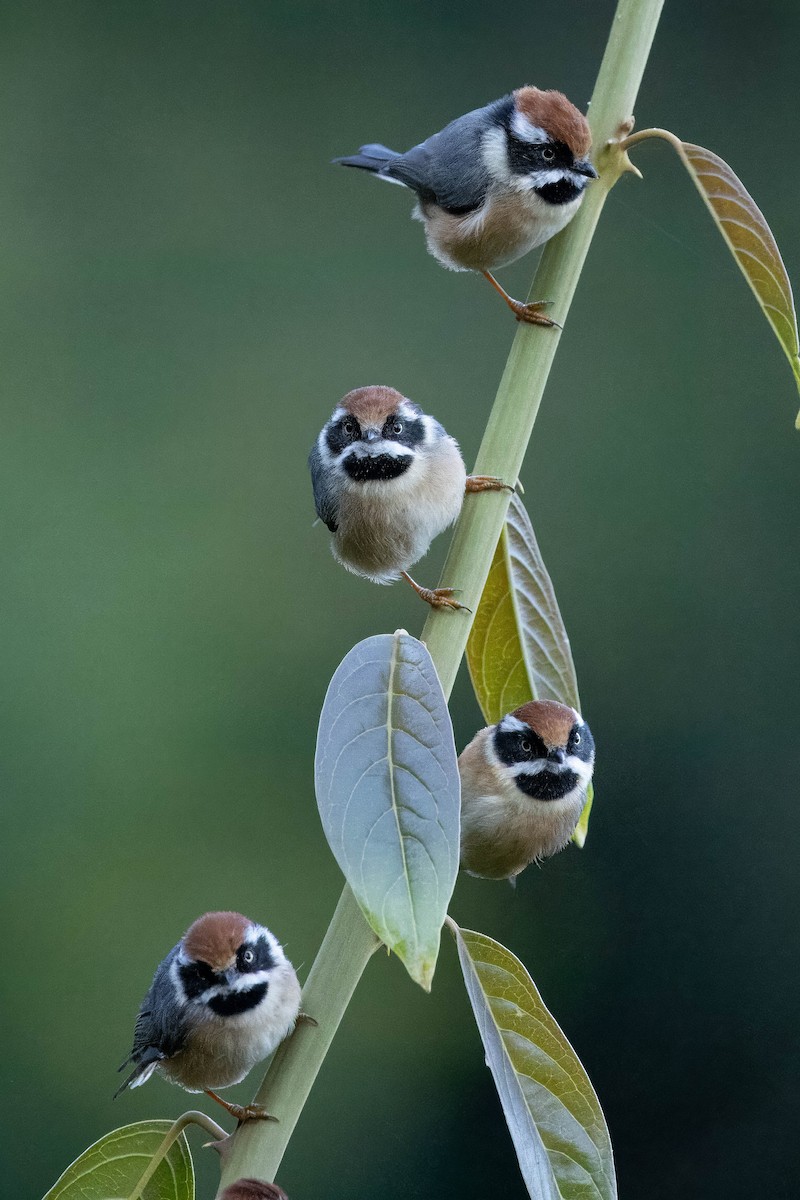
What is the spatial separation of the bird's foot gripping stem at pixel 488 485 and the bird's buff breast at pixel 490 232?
1.05 ft

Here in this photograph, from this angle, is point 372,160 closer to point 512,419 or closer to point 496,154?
point 496,154

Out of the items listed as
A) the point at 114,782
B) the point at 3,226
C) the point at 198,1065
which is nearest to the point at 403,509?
the point at 198,1065

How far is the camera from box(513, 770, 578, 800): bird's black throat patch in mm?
1228

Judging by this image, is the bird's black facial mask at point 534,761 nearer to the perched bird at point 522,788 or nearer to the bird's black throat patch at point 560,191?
the perched bird at point 522,788

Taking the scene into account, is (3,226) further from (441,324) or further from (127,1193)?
(127,1193)

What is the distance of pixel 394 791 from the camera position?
25.8 inches

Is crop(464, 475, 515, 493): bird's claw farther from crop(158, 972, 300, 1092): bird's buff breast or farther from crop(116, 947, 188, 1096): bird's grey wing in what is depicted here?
crop(116, 947, 188, 1096): bird's grey wing

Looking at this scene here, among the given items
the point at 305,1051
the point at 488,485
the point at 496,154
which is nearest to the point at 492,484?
the point at 488,485

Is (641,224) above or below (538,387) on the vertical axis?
above

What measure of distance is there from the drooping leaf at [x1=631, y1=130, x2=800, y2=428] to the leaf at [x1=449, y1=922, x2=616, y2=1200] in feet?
1.20

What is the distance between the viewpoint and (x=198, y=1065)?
122 centimetres

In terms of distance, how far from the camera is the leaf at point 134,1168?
79cm

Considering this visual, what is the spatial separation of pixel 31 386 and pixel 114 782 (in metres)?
1.09

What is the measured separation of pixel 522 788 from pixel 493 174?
21.7 inches
